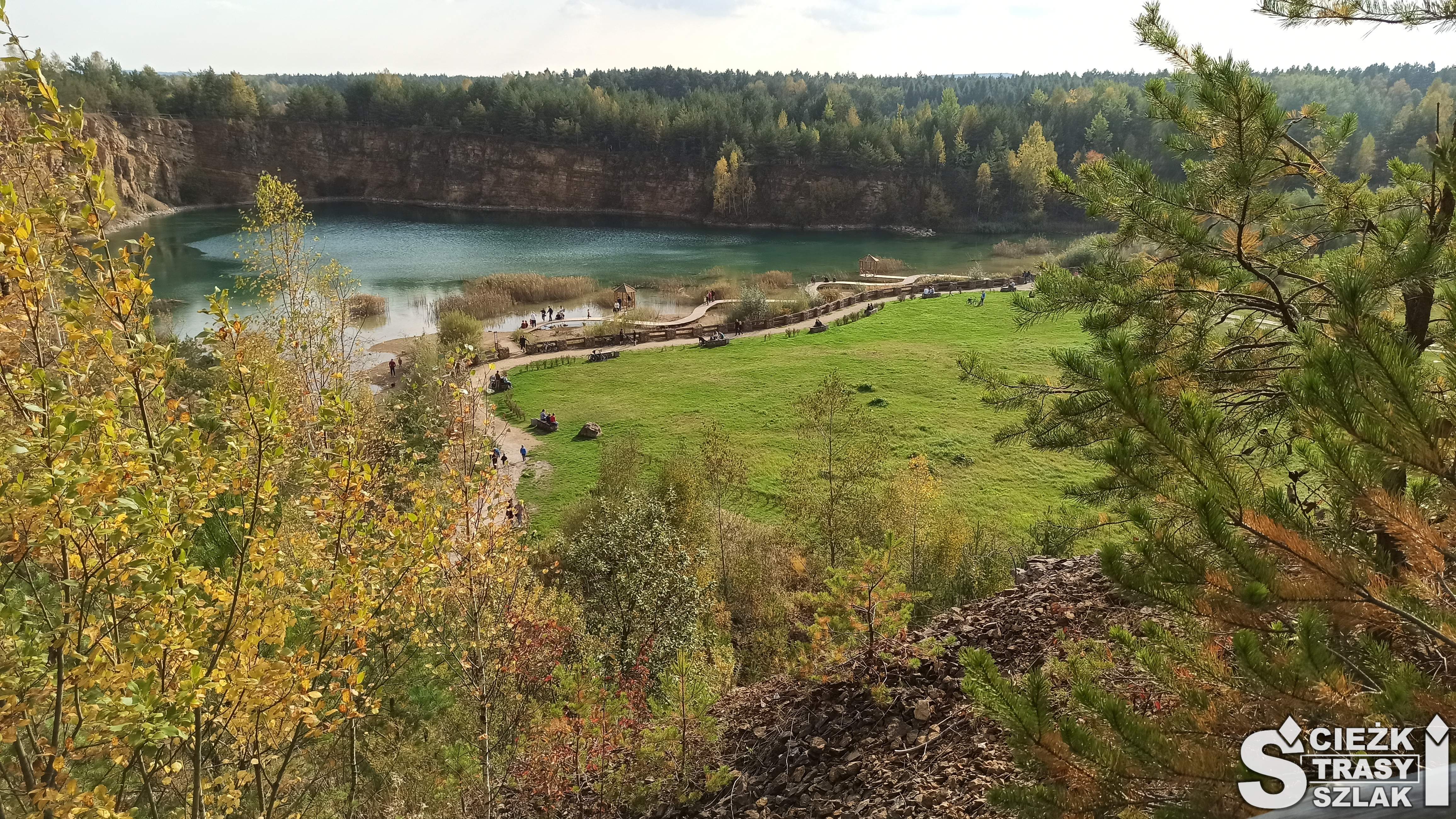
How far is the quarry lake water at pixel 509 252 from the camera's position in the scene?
5838 centimetres

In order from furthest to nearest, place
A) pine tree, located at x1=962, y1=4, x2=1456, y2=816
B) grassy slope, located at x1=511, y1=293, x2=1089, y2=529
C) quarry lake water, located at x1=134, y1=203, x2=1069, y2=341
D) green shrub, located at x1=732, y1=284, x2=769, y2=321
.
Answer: quarry lake water, located at x1=134, y1=203, x2=1069, y2=341
green shrub, located at x1=732, y1=284, x2=769, y2=321
grassy slope, located at x1=511, y1=293, x2=1089, y2=529
pine tree, located at x1=962, y1=4, x2=1456, y2=816

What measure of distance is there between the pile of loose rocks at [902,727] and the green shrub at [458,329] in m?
34.6

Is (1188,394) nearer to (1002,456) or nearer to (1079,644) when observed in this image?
(1079,644)

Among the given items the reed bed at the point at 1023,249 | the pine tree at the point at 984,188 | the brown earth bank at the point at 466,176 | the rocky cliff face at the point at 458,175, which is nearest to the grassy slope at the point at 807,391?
the reed bed at the point at 1023,249

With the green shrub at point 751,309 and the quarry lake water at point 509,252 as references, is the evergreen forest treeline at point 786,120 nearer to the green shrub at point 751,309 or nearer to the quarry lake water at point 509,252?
the quarry lake water at point 509,252

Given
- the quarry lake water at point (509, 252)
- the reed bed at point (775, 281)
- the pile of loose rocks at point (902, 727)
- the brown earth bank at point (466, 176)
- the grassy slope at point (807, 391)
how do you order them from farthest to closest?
1. the brown earth bank at point (466, 176)
2. the reed bed at point (775, 281)
3. the quarry lake water at point (509, 252)
4. the grassy slope at point (807, 391)
5. the pile of loose rocks at point (902, 727)

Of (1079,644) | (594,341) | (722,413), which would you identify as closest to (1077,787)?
(1079,644)

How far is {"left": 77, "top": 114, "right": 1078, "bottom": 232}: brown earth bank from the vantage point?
9975 centimetres

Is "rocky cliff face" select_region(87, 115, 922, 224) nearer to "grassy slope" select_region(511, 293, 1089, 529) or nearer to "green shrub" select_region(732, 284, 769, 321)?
"green shrub" select_region(732, 284, 769, 321)

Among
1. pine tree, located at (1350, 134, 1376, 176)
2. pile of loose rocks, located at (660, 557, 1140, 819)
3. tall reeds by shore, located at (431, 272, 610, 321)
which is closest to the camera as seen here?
pile of loose rocks, located at (660, 557, 1140, 819)

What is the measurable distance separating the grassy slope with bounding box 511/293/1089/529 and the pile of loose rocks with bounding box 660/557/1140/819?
1458cm

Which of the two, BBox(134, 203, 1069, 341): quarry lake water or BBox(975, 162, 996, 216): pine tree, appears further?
BBox(975, 162, 996, 216): pine tree
